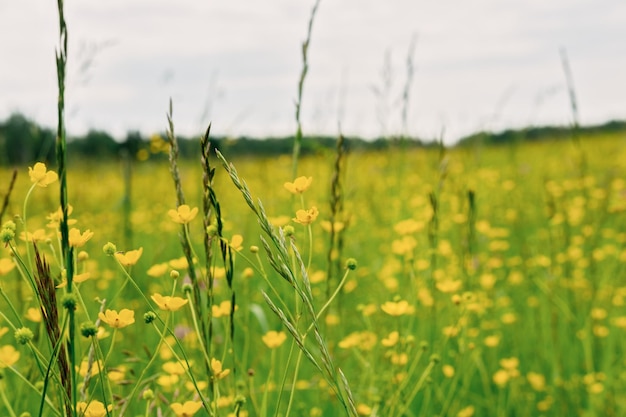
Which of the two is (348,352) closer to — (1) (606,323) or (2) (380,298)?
(2) (380,298)

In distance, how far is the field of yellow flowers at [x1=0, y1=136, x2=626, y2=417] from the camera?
877 millimetres

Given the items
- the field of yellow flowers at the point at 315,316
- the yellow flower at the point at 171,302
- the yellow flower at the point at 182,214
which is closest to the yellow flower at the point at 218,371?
the field of yellow flowers at the point at 315,316

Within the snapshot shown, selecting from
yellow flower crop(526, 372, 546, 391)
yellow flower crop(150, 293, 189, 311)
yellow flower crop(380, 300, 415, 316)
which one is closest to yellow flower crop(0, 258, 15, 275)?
yellow flower crop(150, 293, 189, 311)

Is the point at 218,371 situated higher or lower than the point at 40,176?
lower

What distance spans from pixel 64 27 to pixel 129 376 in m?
1.31

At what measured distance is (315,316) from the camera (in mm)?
760

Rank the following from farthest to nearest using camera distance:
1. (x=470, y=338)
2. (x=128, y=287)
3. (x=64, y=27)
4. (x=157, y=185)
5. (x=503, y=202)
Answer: (x=157, y=185)
(x=503, y=202)
(x=128, y=287)
(x=470, y=338)
(x=64, y=27)

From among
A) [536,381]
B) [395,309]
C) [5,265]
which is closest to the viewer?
[5,265]

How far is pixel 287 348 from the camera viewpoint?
2137 millimetres

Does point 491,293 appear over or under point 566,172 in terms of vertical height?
under

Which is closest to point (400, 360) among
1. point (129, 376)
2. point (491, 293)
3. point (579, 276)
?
point (129, 376)

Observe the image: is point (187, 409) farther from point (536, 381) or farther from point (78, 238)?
point (536, 381)

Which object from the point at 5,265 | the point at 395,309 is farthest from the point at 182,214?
the point at 395,309

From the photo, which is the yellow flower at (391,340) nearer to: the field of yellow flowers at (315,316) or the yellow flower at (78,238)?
the field of yellow flowers at (315,316)
